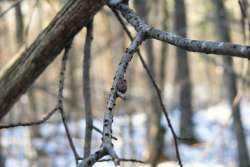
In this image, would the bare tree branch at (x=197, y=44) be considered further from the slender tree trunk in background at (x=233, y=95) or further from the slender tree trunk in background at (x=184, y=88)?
the slender tree trunk in background at (x=184, y=88)

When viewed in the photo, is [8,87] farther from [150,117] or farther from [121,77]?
[150,117]

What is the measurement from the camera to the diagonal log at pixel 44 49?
1610 millimetres

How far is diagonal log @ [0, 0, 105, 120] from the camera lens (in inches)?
63.4

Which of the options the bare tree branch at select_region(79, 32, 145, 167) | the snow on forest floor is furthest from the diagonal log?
the snow on forest floor

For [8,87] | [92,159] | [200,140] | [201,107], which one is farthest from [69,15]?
[201,107]

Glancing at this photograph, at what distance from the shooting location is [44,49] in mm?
1680

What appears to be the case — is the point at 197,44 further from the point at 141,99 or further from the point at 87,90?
the point at 141,99

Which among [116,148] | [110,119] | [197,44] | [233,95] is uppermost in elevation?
[197,44]

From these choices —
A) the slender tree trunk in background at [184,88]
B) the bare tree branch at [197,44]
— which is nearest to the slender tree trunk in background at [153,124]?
the slender tree trunk in background at [184,88]

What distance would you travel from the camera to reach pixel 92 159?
891 mm

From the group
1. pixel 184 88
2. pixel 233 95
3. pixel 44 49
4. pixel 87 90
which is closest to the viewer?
pixel 44 49

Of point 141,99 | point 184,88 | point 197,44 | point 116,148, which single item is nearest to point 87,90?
point 197,44

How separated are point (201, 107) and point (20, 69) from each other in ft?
67.8

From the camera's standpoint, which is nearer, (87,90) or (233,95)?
(87,90)
